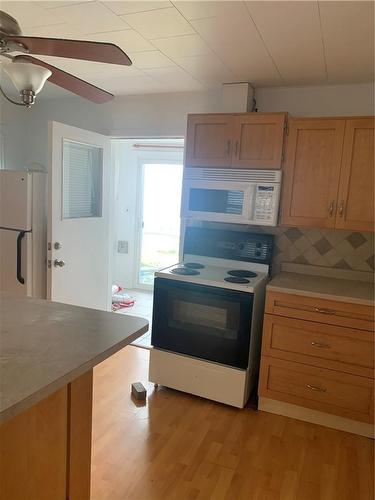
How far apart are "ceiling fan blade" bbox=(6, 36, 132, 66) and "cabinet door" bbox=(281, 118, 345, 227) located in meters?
1.54

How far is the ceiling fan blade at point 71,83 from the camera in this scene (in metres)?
1.41

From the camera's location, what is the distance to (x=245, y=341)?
2.46 meters

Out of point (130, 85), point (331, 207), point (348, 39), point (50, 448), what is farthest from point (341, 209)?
point (50, 448)

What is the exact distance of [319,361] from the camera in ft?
7.88

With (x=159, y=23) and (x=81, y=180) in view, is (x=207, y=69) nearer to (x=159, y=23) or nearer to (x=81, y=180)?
(x=159, y=23)

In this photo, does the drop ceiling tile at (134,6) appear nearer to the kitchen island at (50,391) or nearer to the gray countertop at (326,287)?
the kitchen island at (50,391)

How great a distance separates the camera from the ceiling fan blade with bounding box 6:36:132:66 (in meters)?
1.22

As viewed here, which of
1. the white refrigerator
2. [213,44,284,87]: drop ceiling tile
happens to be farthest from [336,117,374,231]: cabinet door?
the white refrigerator

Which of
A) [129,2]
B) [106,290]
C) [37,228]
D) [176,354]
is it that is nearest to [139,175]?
[106,290]

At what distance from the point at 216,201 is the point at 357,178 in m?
0.95

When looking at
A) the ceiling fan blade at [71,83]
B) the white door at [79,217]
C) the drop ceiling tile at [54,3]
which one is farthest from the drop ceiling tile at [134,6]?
the white door at [79,217]

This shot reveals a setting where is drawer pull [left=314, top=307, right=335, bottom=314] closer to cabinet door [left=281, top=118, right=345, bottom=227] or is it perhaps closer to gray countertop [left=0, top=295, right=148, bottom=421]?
cabinet door [left=281, top=118, right=345, bottom=227]

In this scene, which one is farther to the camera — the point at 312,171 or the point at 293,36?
the point at 312,171

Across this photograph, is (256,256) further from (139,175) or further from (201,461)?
(139,175)
